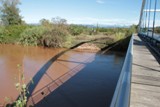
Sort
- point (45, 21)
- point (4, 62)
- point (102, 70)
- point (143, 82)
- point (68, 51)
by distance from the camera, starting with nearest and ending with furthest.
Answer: point (143, 82)
point (102, 70)
point (4, 62)
point (68, 51)
point (45, 21)

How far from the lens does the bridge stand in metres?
1.88

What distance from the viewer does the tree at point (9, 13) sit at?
31234 mm

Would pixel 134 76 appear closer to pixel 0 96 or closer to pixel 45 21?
pixel 0 96

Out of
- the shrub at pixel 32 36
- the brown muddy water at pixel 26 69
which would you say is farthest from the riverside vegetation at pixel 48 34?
the brown muddy water at pixel 26 69

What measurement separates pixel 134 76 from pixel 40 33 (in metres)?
18.3

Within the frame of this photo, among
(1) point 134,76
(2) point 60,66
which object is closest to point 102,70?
(2) point 60,66

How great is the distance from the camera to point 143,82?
339cm

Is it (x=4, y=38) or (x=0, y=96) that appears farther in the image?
(x=4, y=38)

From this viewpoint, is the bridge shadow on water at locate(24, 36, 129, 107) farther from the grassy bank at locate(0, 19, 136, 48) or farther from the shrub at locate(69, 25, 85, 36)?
the shrub at locate(69, 25, 85, 36)

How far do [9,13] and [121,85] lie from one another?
32016 mm

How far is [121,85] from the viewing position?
1.43 metres

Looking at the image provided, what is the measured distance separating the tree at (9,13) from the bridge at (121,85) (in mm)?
20664

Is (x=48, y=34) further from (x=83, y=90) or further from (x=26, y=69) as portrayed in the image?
(x=83, y=90)

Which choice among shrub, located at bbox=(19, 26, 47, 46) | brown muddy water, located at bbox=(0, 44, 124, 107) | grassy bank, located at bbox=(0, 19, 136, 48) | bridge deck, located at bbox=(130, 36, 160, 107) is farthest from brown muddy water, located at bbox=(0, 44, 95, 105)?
bridge deck, located at bbox=(130, 36, 160, 107)
